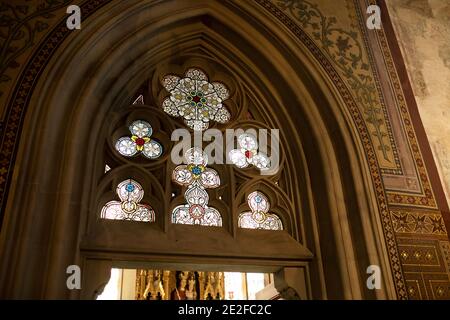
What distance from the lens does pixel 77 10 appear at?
3902mm

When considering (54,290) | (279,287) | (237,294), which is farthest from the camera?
(237,294)

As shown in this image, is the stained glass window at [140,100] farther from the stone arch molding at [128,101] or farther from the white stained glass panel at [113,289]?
the white stained glass panel at [113,289]

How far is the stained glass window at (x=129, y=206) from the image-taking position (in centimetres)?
375

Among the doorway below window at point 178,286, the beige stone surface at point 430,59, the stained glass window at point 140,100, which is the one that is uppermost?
the beige stone surface at point 430,59

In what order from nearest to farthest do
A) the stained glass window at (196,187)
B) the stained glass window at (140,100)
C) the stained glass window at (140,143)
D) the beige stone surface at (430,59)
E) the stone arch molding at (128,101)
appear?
the stone arch molding at (128,101) → the stained glass window at (196,187) → the stained glass window at (140,143) → the stained glass window at (140,100) → the beige stone surface at (430,59)

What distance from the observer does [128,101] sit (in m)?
→ 4.27

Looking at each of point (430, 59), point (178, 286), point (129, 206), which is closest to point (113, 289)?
point (178, 286)

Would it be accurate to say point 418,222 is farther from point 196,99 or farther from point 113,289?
point 113,289

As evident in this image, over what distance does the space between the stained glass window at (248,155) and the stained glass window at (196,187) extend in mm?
286

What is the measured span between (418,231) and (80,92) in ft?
10.4

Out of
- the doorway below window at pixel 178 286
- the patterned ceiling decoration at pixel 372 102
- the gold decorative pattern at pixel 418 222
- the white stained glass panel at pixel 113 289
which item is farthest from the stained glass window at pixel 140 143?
the white stained glass panel at pixel 113 289

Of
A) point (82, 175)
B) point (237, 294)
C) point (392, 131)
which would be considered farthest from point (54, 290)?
point (237, 294)

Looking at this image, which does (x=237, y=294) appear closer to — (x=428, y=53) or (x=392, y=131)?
(x=392, y=131)
